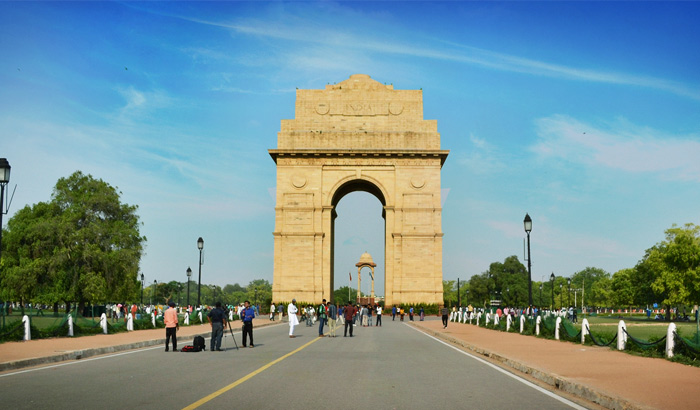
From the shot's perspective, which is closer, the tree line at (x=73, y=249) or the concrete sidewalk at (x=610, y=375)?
the concrete sidewalk at (x=610, y=375)

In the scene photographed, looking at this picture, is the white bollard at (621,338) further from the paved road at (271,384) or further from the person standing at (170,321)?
the person standing at (170,321)

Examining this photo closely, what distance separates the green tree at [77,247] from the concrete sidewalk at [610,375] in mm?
39031

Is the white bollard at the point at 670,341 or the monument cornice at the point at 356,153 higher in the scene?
the monument cornice at the point at 356,153

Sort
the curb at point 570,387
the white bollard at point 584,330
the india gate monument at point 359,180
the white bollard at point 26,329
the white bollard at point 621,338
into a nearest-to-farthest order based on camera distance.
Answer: the curb at point 570,387 < the white bollard at point 621,338 < the white bollard at point 584,330 < the white bollard at point 26,329 < the india gate monument at point 359,180

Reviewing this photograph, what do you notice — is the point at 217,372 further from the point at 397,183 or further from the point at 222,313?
the point at 397,183

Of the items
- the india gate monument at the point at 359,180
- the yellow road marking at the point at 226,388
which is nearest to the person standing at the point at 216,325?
the yellow road marking at the point at 226,388

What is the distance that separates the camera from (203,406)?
8.77 meters

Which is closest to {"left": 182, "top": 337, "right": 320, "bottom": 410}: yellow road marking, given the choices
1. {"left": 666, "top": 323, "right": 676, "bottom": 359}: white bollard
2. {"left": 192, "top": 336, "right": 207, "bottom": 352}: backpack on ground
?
{"left": 192, "top": 336, "right": 207, "bottom": 352}: backpack on ground

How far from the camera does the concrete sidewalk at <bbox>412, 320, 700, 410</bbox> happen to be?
8977mm

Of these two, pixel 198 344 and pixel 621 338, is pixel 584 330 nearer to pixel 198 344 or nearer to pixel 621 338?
pixel 621 338

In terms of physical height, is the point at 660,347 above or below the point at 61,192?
below

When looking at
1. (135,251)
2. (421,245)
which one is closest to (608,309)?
(421,245)

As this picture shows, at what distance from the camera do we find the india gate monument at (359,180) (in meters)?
61.3

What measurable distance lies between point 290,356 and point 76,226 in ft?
134
